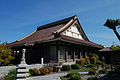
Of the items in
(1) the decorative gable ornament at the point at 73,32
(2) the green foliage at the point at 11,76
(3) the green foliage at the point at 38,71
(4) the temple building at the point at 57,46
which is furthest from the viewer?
(1) the decorative gable ornament at the point at 73,32

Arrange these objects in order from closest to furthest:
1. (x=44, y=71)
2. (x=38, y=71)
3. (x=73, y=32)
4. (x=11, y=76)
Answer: (x=11, y=76)
(x=38, y=71)
(x=44, y=71)
(x=73, y=32)

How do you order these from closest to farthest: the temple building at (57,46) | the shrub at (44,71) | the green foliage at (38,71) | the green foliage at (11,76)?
the green foliage at (11,76)
the green foliage at (38,71)
the shrub at (44,71)
the temple building at (57,46)

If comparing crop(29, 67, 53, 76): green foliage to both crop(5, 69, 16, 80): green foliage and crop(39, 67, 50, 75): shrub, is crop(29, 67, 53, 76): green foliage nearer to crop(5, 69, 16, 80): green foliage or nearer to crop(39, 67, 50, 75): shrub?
crop(39, 67, 50, 75): shrub

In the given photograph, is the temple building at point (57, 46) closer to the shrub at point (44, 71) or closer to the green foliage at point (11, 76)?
the shrub at point (44, 71)

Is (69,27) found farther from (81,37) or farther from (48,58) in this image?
(48,58)

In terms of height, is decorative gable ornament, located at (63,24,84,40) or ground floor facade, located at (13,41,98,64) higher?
decorative gable ornament, located at (63,24,84,40)

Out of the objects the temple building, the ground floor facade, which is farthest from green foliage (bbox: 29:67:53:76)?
the ground floor facade

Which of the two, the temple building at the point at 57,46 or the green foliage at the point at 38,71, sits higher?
the temple building at the point at 57,46

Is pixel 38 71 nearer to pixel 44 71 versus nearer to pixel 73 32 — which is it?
pixel 44 71

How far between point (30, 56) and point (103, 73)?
40.4ft

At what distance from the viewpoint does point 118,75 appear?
11172mm

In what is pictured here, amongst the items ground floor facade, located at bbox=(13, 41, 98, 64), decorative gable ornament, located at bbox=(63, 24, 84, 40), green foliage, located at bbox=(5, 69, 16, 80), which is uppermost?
decorative gable ornament, located at bbox=(63, 24, 84, 40)

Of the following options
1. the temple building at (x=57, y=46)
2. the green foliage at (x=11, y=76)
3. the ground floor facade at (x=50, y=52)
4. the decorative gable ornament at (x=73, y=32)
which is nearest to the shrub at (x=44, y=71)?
the green foliage at (x=11, y=76)

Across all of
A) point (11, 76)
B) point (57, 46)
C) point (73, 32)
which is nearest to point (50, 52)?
point (57, 46)
